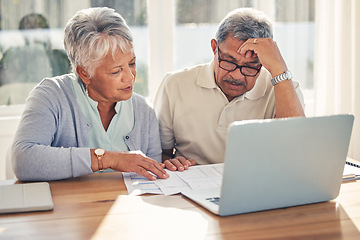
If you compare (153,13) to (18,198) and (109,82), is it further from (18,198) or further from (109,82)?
(18,198)

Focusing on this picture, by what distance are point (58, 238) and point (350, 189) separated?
893 mm

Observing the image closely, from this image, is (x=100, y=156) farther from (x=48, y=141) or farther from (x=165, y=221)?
(x=165, y=221)

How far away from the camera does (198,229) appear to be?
121cm

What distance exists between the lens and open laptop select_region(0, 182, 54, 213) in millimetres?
1345

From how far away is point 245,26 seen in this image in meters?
1.98

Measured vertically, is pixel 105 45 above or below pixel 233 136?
above

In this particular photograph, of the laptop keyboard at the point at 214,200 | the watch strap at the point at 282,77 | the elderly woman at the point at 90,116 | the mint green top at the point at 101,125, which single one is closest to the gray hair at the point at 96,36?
the elderly woman at the point at 90,116

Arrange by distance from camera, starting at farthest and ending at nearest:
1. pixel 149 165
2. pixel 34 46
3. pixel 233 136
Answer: pixel 34 46 < pixel 149 165 < pixel 233 136

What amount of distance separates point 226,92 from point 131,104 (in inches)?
16.1

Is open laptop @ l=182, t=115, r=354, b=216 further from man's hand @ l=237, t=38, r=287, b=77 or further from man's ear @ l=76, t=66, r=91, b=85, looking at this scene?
man's ear @ l=76, t=66, r=91, b=85

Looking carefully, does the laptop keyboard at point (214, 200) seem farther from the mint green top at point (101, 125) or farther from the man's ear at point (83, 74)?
the man's ear at point (83, 74)

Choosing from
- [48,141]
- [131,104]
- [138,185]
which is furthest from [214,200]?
[131,104]

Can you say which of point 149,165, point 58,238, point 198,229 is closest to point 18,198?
point 58,238

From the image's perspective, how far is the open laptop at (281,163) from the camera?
119 cm
